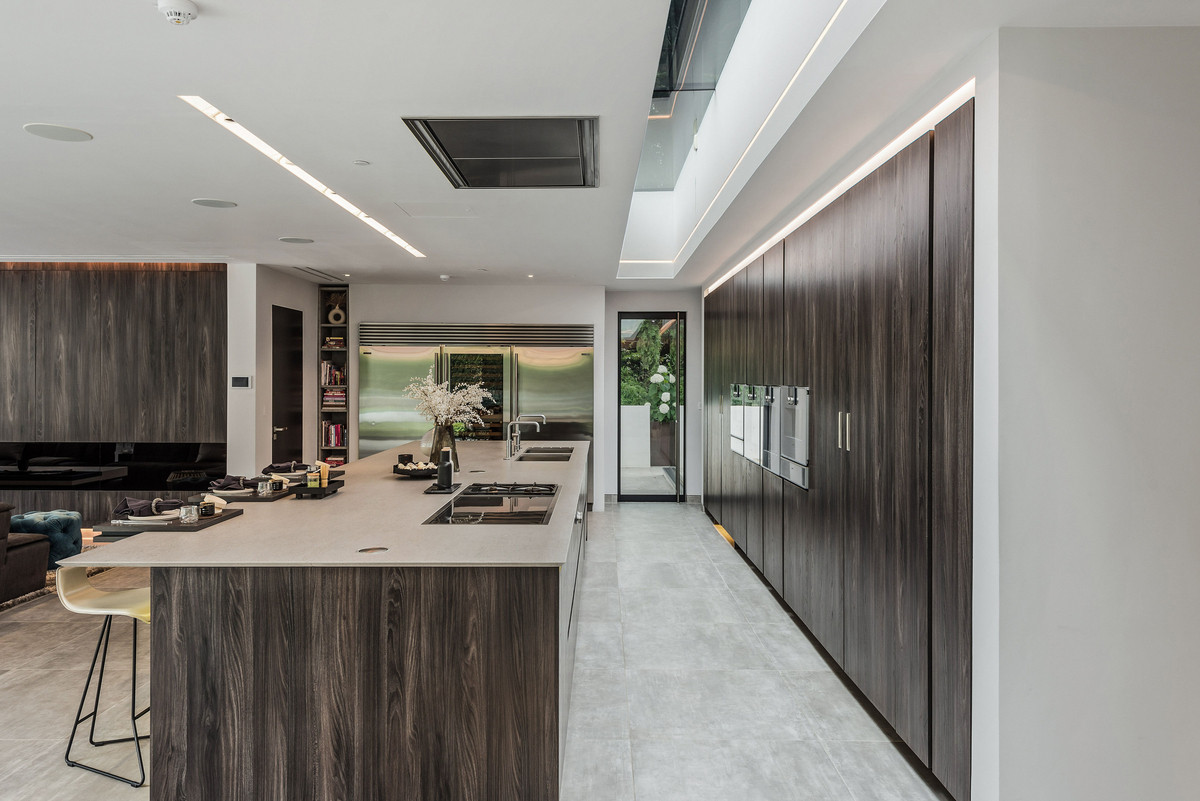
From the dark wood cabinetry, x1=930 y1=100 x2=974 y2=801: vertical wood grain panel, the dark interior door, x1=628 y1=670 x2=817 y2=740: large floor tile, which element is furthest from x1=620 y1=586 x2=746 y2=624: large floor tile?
the dark interior door

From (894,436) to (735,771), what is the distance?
1420 mm

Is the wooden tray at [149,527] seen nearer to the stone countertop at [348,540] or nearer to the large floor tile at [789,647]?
the stone countertop at [348,540]

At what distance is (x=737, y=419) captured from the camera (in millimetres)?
5422

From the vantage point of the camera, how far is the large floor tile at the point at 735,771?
7.64 ft

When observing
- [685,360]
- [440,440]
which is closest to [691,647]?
[440,440]

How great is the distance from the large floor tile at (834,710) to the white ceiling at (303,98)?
2.63 meters

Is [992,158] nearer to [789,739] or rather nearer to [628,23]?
[628,23]

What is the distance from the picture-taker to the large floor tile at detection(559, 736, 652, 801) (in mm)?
2326

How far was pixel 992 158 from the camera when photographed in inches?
75.5

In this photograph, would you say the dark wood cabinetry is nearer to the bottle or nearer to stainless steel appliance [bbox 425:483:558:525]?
stainless steel appliance [bbox 425:483:558:525]

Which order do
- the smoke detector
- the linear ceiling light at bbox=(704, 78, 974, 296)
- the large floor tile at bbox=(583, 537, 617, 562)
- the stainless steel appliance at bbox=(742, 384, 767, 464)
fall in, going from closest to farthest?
the smoke detector
the linear ceiling light at bbox=(704, 78, 974, 296)
the stainless steel appliance at bbox=(742, 384, 767, 464)
the large floor tile at bbox=(583, 537, 617, 562)

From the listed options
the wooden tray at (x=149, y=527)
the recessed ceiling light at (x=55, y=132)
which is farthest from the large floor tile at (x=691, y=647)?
the recessed ceiling light at (x=55, y=132)

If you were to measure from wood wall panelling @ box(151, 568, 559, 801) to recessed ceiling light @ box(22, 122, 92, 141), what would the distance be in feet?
6.26

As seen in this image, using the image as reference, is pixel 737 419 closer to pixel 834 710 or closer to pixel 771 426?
pixel 771 426
